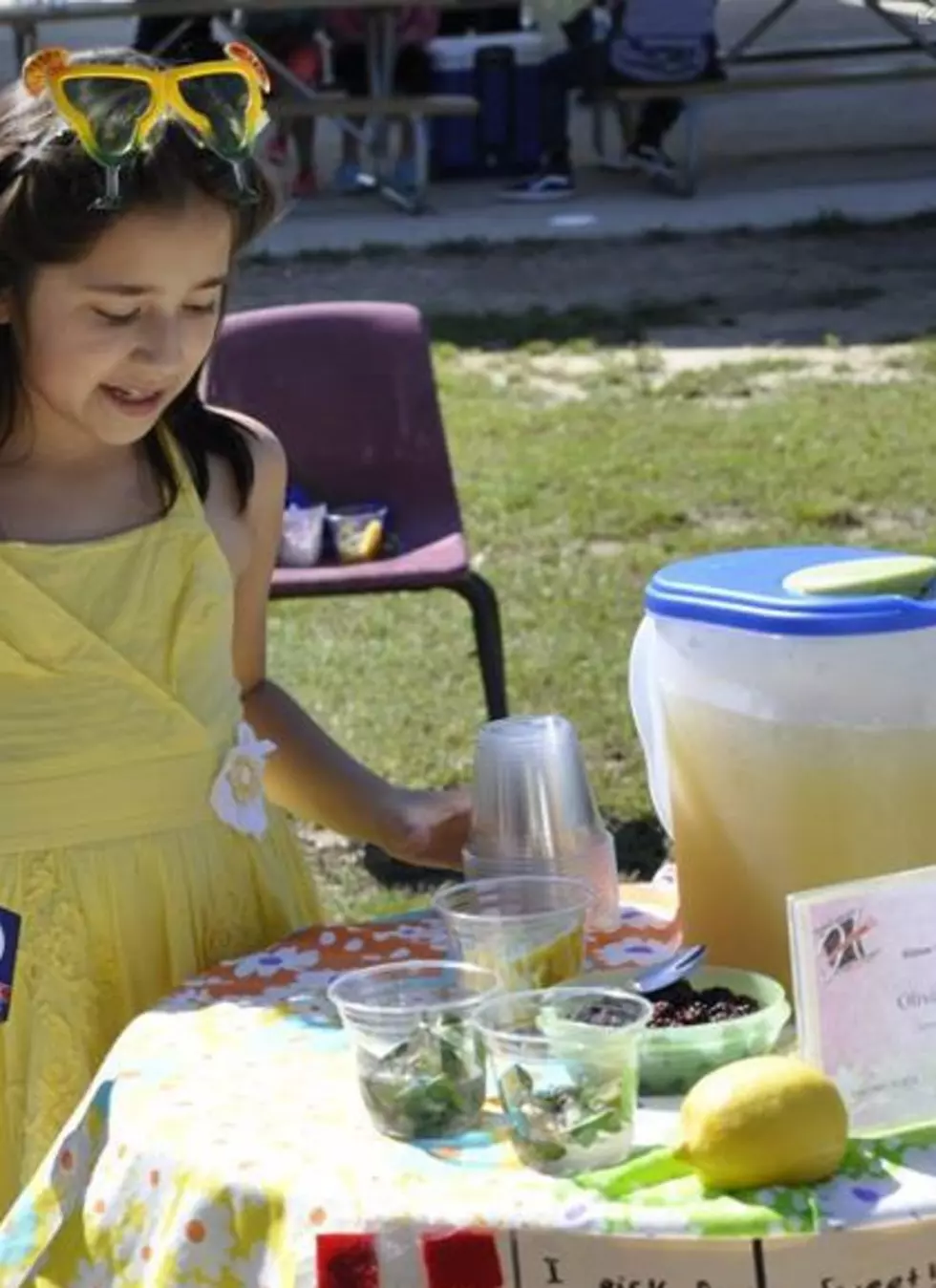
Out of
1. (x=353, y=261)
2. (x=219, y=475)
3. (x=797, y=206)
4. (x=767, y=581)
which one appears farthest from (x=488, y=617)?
(x=797, y=206)

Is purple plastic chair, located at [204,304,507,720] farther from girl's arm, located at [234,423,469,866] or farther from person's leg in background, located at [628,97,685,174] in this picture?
person's leg in background, located at [628,97,685,174]

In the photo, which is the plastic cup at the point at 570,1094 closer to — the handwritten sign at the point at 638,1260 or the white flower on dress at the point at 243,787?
the handwritten sign at the point at 638,1260

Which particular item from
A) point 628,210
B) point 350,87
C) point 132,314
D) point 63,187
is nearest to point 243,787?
point 132,314

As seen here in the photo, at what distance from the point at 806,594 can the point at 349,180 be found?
1065 cm

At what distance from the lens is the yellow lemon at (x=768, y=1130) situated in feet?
5.57

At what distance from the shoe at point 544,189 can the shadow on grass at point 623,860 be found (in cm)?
775

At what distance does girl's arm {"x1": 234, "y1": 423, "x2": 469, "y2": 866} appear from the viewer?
241cm

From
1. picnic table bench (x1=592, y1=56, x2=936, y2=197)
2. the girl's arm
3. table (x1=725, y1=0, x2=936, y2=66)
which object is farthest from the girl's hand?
table (x1=725, y1=0, x2=936, y2=66)

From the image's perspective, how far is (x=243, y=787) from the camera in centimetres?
240

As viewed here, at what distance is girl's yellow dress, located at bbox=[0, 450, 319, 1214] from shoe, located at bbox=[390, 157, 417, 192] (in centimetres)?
981

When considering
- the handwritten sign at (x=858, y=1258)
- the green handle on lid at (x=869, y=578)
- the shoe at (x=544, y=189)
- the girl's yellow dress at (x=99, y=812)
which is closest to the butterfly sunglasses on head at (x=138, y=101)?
the girl's yellow dress at (x=99, y=812)

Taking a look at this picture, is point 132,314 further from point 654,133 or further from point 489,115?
point 489,115

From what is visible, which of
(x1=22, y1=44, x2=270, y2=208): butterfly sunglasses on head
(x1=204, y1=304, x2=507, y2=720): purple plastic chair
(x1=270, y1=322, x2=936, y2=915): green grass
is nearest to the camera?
(x1=22, y1=44, x2=270, y2=208): butterfly sunglasses on head

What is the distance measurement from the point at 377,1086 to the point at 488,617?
303 cm
